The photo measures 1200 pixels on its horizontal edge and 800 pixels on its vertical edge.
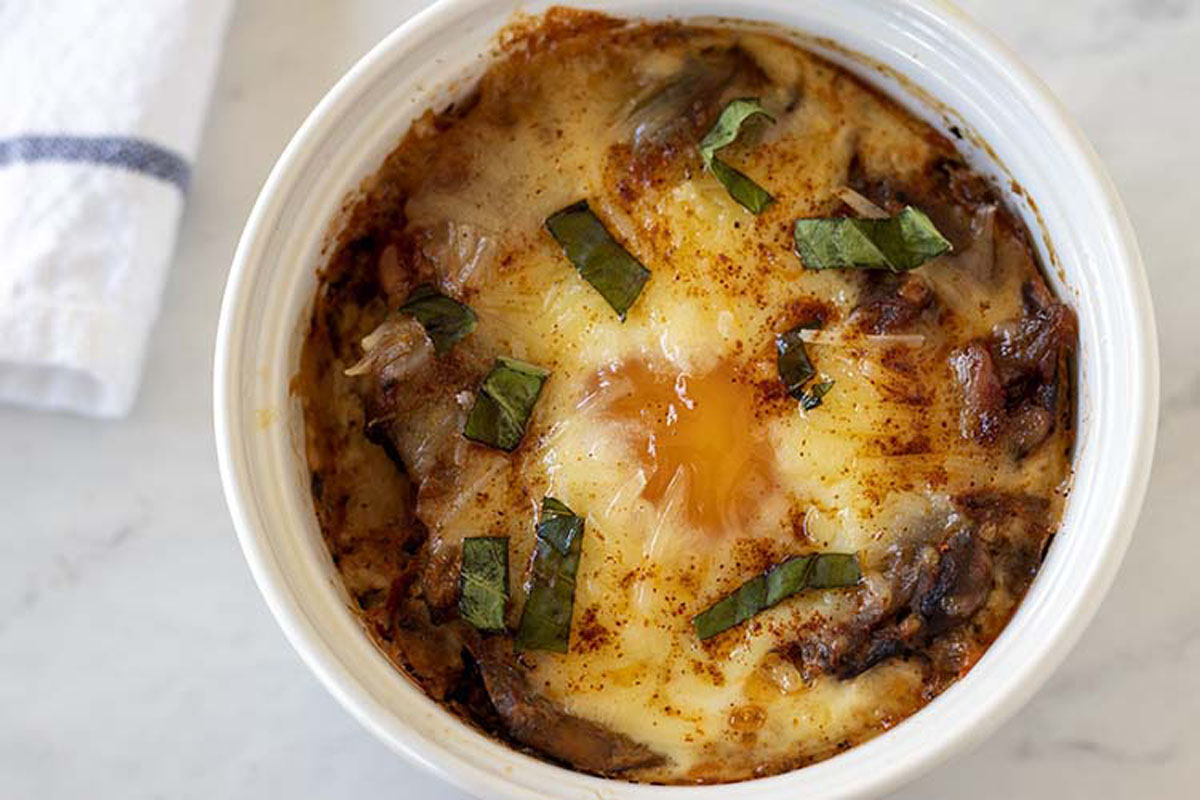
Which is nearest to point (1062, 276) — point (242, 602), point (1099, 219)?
point (1099, 219)

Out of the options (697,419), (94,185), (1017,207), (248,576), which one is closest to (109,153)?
(94,185)

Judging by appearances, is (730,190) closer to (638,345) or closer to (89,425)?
(638,345)

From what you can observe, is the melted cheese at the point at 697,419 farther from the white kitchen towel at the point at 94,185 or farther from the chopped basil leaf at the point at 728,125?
the white kitchen towel at the point at 94,185

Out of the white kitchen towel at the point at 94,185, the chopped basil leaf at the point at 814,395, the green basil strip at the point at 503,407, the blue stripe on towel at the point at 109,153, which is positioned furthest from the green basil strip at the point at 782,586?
the blue stripe on towel at the point at 109,153

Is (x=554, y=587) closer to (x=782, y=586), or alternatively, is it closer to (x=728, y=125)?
(x=782, y=586)

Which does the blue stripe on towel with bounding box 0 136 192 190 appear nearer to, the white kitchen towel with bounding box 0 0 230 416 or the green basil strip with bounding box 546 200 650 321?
the white kitchen towel with bounding box 0 0 230 416

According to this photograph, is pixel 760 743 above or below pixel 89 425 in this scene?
above
